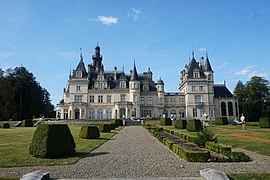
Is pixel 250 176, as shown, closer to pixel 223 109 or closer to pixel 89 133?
pixel 89 133

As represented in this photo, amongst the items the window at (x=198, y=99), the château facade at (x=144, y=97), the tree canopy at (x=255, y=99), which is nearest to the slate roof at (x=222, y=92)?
the château facade at (x=144, y=97)

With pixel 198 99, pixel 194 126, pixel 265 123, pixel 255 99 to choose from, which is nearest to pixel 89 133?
pixel 194 126

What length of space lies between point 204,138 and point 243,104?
170ft

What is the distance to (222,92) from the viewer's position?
58625mm

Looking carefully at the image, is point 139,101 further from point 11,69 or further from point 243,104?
point 11,69

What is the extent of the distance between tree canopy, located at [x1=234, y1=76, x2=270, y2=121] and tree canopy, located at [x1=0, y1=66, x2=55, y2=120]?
51244 millimetres

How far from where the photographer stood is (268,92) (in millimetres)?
57688

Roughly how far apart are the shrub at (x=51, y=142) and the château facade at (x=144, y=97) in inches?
1730

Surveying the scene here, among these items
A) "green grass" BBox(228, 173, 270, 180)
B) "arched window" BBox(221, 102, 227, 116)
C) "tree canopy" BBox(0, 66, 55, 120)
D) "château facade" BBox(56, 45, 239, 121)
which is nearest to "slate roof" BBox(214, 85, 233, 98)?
"château facade" BBox(56, 45, 239, 121)

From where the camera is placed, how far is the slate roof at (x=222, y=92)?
57559mm

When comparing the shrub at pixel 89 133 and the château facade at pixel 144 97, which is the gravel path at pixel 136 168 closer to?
the shrub at pixel 89 133

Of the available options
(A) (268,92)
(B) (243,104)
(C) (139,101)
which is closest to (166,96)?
(C) (139,101)

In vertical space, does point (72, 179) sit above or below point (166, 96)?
below

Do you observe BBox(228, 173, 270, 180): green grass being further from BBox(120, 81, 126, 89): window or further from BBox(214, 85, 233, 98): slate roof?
BBox(214, 85, 233, 98): slate roof
